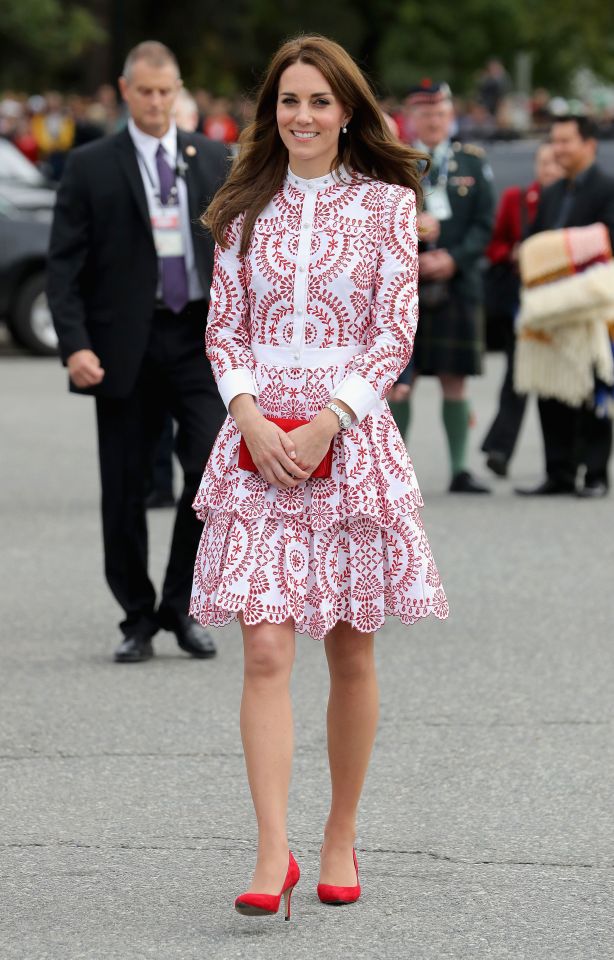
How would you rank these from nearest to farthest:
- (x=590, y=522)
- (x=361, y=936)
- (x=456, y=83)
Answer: (x=361, y=936) < (x=590, y=522) < (x=456, y=83)

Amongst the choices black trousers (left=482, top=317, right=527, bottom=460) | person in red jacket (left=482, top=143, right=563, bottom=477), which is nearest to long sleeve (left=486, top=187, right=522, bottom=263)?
person in red jacket (left=482, top=143, right=563, bottom=477)

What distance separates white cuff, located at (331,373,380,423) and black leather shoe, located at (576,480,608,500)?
665 centimetres

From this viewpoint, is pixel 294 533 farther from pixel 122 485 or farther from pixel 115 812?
pixel 122 485

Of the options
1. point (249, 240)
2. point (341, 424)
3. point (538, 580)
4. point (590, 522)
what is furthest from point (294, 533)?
point (590, 522)

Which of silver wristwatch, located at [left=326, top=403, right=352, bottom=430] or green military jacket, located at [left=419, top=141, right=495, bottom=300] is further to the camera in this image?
green military jacket, located at [left=419, top=141, right=495, bottom=300]

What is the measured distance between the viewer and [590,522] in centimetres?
1007

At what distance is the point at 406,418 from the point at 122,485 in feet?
7.96

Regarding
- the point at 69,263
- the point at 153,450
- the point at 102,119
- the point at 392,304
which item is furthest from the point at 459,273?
the point at 102,119

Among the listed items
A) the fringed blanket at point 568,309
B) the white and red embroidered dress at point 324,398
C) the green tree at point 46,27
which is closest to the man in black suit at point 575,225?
the fringed blanket at point 568,309

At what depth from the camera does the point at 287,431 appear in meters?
4.36

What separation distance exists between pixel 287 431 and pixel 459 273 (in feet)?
20.6

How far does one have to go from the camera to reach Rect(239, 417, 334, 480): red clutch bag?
171 inches

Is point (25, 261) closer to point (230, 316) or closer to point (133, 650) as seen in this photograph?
Answer: point (133, 650)

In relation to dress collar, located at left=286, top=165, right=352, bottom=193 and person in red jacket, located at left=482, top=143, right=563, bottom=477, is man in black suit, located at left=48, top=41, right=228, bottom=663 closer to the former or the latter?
dress collar, located at left=286, top=165, right=352, bottom=193
